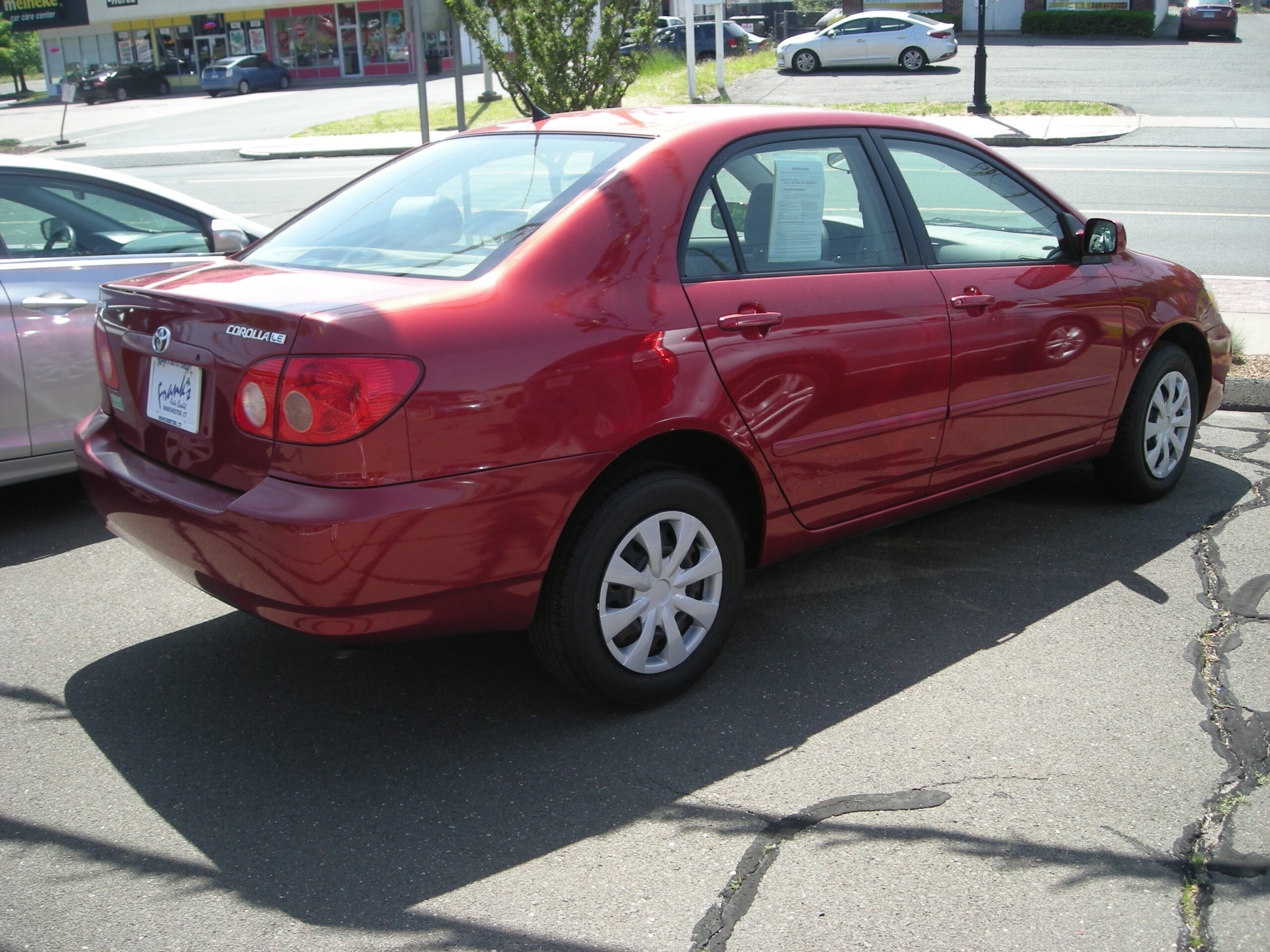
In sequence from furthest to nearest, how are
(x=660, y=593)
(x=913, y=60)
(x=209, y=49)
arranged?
1. (x=209, y=49)
2. (x=913, y=60)
3. (x=660, y=593)

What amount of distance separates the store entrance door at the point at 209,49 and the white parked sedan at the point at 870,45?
99.2 ft

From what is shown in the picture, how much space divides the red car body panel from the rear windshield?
3.9 inches

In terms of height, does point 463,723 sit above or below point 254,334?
below

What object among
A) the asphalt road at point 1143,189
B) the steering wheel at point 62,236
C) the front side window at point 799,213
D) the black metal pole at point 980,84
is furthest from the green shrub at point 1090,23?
the steering wheel at point 62,236

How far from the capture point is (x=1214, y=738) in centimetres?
324

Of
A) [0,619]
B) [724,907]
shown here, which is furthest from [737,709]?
[0,619]

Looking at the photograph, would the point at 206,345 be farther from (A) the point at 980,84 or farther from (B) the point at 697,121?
(A) the point at 980,84

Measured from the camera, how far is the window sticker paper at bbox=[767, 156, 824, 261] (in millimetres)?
3639

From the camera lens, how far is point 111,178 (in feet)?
17.7

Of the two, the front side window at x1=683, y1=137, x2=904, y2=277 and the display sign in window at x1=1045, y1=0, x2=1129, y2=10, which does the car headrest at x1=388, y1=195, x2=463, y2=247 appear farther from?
the display sign in window at x1=1045, y1=0, x2=1129, y2=10

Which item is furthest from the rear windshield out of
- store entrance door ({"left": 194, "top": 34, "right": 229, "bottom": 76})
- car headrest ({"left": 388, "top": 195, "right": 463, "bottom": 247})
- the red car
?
store entrance door ({"left": 194, "top": 34, "right": 229, "bottom": 76})

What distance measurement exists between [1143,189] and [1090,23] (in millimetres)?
29992

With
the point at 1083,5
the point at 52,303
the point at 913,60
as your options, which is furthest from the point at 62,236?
the point at 1083,5

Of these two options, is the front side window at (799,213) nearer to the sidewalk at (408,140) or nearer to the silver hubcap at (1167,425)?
the silver hubcap at (1167,425)
